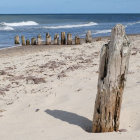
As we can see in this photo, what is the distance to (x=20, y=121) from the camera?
520 centimetres

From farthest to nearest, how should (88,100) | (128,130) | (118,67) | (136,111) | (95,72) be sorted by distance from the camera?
(95,72) → (88,100) → (136,111) → (128,130) → (118,67)

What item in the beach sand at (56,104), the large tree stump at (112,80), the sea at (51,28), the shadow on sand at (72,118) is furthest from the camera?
the sea at (51,28)

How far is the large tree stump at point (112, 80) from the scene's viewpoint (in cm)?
411

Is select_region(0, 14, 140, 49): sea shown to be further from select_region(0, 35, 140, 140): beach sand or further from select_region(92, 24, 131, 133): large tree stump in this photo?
select_region(92, 24, 131, 133): large tree stump

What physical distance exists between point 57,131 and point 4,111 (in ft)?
5.58

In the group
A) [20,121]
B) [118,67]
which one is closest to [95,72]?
[20,121]

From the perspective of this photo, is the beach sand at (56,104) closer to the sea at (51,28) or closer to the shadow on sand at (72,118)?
the shadow on sand at (72,118)

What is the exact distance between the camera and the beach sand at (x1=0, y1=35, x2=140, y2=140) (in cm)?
454

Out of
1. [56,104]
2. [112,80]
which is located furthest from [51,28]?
[112,80]

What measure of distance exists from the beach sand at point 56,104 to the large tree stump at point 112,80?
0.24 metres

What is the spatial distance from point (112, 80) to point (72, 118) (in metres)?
1.27

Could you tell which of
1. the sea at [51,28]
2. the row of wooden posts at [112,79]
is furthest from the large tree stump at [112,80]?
the sea at [51,28]

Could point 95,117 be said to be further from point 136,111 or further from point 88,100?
point 88,100

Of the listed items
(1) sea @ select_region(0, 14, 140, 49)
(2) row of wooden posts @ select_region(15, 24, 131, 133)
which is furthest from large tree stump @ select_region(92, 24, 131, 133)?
(1) sea @ select_region(0, 14, 140, 49)
